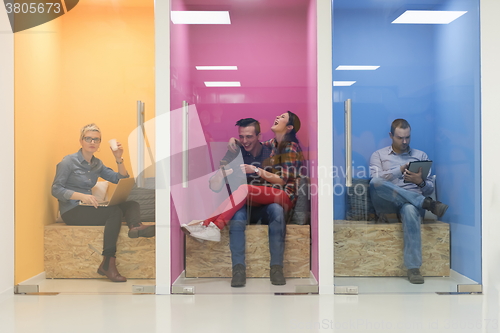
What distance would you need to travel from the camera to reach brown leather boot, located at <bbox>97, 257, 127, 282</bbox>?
2.90 metres

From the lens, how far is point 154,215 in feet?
Answer: 9.36

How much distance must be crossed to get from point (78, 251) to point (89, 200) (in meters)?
0.38

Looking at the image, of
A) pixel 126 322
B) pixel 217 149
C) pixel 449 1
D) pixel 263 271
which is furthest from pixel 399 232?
pixel 126 322

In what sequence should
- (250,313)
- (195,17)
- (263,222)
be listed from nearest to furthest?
(250,313) < (195,17) < (263,222)

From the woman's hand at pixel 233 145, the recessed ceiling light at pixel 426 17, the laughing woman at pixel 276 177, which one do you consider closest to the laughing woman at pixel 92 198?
the laughing woman at pixel 276 177

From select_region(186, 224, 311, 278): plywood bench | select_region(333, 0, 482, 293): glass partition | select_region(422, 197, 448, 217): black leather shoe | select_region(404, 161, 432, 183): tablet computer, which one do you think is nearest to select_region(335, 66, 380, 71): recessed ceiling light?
select_region(333, 0, 482, 293): glass partition

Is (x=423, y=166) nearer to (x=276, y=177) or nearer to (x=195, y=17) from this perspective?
(x=276, y=177)

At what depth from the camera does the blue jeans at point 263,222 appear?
9.71ft

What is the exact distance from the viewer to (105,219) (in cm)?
291

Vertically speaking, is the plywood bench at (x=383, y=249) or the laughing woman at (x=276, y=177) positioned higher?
Result: the laughing woman at (x=276, y=177)

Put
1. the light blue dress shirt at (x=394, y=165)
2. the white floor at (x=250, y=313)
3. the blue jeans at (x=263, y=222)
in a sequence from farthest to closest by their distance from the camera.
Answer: the blue jeans at (x=263, y=222) < the light blue dress shirt at (x=394, y=165) < the white floor at (x=250, y=313)

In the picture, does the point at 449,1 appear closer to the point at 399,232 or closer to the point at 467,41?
the point at 467,41

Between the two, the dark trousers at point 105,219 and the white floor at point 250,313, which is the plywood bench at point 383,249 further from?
the dark trousers at point 105,219

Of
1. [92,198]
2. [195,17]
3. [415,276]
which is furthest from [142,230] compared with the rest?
[415,276]
